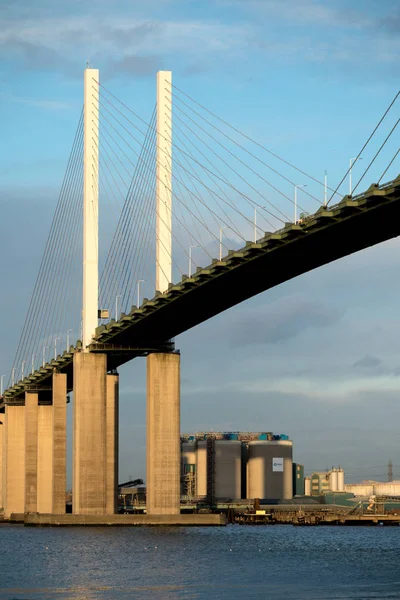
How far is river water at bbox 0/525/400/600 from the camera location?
43.0 meters

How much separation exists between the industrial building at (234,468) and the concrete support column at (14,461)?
142 ft

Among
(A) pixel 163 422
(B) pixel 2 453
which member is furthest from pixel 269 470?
Result: (A) pixel 163 422

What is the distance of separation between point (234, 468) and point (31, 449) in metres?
58.3

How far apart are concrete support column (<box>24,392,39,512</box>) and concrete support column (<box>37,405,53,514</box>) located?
6.67ft

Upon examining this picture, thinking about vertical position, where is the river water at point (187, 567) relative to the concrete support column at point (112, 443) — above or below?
below

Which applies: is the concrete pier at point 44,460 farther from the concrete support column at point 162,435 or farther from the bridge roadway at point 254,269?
the concrete support column at point 162,435

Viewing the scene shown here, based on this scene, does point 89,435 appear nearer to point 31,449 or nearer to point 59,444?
point 59,444

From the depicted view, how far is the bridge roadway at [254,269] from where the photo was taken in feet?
199

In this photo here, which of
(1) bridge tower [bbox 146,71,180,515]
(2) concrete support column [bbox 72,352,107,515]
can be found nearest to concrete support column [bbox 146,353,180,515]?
(1) bridge tower [bbox 146,71,180,515]

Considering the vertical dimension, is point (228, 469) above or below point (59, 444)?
below

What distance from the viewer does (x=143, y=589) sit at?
43812 mm

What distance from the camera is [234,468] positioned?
166750mm

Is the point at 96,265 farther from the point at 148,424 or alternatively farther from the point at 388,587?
the point at 388,587

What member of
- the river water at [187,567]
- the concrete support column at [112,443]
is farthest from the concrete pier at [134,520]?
the concrete support column at [112,443]
